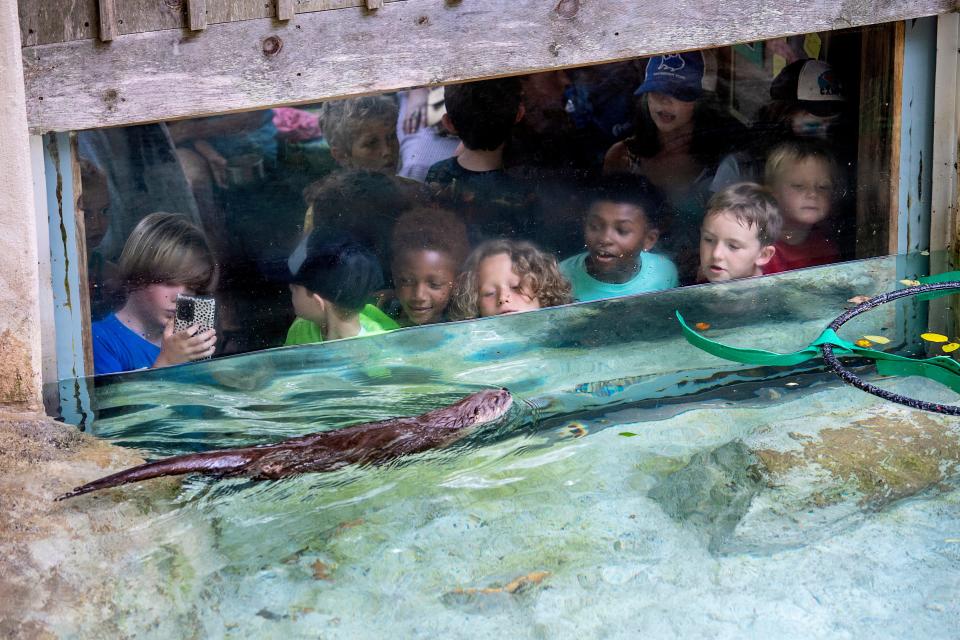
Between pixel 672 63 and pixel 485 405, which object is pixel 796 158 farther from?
pixel 485 405

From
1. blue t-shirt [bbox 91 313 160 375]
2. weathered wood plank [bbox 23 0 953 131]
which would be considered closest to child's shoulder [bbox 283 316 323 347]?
blue t-shirt [bbox 91 313 160 375]

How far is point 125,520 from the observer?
3.31m

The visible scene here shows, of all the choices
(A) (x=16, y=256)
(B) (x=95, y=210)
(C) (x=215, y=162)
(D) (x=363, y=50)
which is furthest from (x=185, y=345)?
(D) (x=363, y=50)

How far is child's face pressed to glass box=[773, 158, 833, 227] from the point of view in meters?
6.13

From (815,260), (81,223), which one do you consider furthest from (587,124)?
(81,223)

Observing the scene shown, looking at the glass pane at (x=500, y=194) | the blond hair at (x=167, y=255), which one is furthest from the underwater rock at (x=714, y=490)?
the blond hair at (x=167, y=255)

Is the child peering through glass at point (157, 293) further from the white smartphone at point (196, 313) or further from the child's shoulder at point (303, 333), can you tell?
the child's shoulder at point (303, 333)

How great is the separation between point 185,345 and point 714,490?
303 cm

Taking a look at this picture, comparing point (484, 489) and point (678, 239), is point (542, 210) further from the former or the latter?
point (484, 489)

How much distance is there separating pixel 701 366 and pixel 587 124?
6.25ft

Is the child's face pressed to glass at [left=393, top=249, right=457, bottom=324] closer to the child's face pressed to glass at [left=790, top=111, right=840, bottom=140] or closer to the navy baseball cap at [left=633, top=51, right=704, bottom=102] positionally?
the navy baseball cap at [left=633, top=51, right=704, bottom=102]

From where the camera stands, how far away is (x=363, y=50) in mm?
4559

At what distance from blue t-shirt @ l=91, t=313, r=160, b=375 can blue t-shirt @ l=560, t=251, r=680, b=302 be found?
8.12 feet

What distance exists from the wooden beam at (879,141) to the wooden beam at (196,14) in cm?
381
